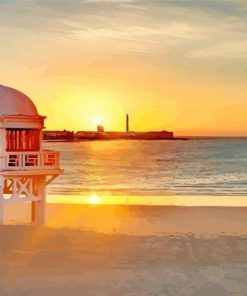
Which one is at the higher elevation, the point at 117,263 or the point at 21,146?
the point at 21,146

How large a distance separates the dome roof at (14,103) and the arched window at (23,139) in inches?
26.5

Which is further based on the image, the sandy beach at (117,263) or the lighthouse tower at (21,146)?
the lighthouse tower at (21,146)

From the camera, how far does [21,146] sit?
23406 millimetres

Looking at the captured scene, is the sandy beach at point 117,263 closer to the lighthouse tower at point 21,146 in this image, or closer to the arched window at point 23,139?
the lighthouse tower at point 21,146

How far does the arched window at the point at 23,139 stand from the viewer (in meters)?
23.2

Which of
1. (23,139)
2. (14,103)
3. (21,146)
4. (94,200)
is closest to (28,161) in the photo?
(21,146)

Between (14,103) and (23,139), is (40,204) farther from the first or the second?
(14,103)

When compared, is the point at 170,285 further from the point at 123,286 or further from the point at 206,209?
the point at 206,209

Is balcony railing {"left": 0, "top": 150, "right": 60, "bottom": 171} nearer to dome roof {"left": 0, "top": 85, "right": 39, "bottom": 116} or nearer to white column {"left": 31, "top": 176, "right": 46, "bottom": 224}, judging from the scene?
white column {"left": 31, "top": 176, "right": 46, "bottom": 224}

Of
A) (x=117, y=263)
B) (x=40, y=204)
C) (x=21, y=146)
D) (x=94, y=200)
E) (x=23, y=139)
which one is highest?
(x=23, y=139)

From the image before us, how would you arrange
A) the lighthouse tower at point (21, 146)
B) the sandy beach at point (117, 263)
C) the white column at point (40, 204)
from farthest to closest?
the white column at point (40, 204) < the lighthouse tower at point (21, 146) < the sandy beach at point (117, 263)

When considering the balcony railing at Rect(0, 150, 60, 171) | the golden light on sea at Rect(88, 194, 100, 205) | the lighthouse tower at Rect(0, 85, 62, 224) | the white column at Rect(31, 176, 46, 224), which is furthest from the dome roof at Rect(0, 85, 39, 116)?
the golden light on sea at Rect(88, 194, 100, 205)

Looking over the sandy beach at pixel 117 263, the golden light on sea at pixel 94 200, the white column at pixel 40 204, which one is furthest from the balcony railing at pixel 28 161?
the golden light on sea at pixel 94 200

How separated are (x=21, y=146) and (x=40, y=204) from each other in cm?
281
